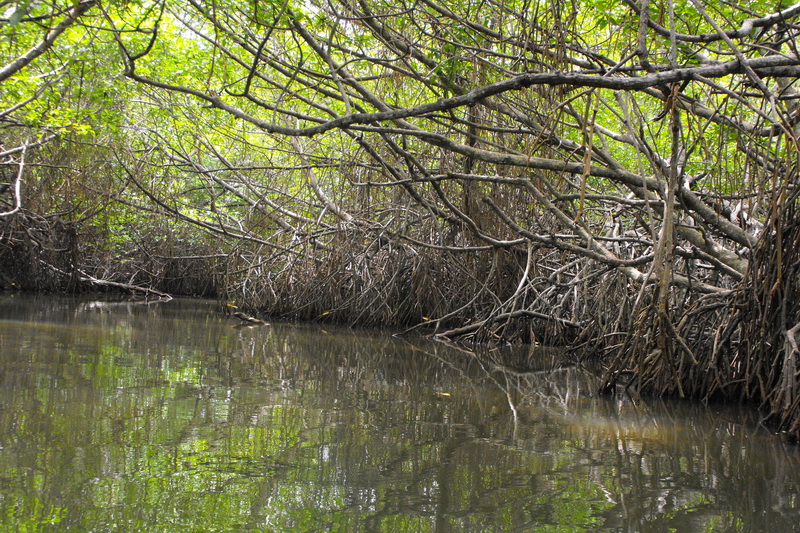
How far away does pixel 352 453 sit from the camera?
2248 millimetres

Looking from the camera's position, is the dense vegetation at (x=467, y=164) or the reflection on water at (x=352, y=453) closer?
the reflection on water at (x=352, y=453)

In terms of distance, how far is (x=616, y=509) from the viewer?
6.07 ft

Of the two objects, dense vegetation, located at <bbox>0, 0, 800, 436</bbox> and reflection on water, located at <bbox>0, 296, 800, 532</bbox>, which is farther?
dense vegetation, located at <bbox>0, 0, 800, 436</bbox>

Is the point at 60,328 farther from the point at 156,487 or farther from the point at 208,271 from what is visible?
the point at 208,271

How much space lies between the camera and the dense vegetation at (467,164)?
10.6 ft

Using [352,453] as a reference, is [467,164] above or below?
above

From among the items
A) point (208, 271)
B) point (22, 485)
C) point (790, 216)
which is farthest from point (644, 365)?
point (208, 271)

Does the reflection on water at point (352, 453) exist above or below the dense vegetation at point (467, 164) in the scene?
below

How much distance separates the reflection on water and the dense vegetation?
2.35ft

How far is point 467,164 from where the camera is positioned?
610 cm

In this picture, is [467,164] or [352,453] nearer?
[352,453]

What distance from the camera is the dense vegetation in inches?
128

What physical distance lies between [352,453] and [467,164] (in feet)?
13.7

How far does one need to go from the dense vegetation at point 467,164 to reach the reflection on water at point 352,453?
2.35ft
